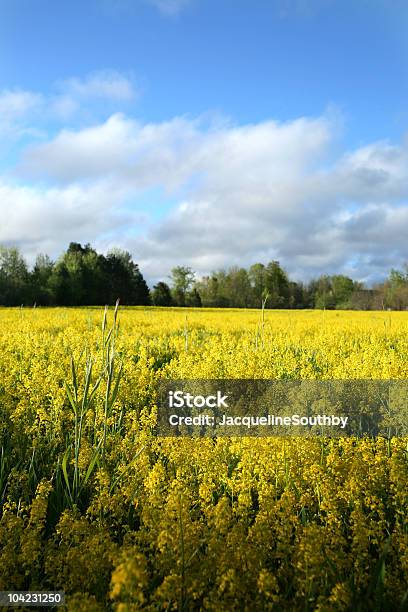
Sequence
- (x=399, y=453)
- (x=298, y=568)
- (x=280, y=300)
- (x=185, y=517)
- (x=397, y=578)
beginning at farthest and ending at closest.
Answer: (x=280, y=300)
(x=399, y=453)
(x=185, y=517)
(x=397, y=578)
(x=298, y=568)

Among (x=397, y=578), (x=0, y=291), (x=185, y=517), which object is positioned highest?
(x=0, y=291)

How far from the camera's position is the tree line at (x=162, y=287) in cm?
5830

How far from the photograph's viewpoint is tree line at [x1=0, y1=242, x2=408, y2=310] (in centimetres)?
5830

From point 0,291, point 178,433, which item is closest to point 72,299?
point 0,291

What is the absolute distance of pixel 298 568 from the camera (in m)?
2.20

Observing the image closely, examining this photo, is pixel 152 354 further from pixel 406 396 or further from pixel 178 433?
pixel 406 396

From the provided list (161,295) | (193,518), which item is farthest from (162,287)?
(193,518)

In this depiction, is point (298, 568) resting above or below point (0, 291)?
below

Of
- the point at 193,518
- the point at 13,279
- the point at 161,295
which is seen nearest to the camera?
the point at 193,518

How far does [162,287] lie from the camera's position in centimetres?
7256

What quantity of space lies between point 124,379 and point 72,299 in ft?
182

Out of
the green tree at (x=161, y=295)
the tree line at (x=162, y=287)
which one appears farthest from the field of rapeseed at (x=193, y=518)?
the green tree at (x=161, y=295)

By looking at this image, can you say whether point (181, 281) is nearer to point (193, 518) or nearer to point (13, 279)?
point (13, 279)

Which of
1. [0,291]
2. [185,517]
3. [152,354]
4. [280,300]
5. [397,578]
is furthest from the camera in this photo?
[280,300]
